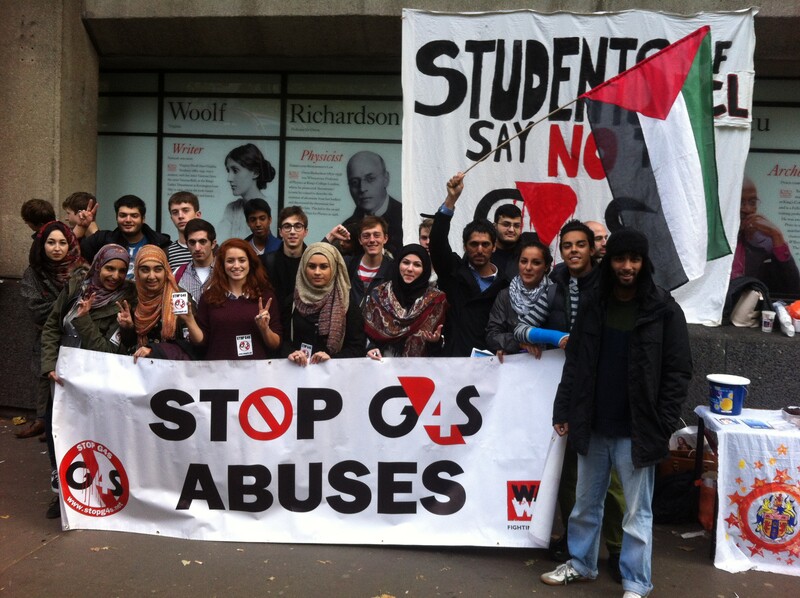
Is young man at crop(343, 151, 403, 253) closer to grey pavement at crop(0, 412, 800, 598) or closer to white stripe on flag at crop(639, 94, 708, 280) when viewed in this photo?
white stripe on flag at crop(639, 94, 708, 280)

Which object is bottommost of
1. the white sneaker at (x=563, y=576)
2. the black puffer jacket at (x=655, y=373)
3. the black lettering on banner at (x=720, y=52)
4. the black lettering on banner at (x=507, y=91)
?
the white sneaker at (x=563, y=576)

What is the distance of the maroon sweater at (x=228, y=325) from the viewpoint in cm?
503

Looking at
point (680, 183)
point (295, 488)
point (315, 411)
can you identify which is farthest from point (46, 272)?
point (680, 183)

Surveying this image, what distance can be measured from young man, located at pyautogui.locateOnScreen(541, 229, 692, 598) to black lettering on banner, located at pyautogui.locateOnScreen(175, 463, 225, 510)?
6.54ft

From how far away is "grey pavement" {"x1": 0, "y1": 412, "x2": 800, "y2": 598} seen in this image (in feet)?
Answer: 14.3

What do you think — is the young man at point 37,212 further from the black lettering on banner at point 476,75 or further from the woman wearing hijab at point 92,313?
the black lettering on banner at point 476,75

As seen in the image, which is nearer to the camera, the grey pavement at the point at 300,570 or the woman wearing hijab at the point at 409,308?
the grey pavement at the point at 300,570

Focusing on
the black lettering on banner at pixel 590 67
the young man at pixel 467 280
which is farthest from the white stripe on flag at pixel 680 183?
the black lettering on banner at pixel 590 67

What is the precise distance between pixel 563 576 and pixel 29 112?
6.39m

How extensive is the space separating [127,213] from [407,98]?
7.87 feet

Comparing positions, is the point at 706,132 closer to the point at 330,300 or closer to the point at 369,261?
the point at 369,261

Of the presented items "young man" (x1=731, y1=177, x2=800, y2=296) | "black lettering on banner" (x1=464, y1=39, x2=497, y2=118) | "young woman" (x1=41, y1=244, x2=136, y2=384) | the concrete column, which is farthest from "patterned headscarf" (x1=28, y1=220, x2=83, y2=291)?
"young man" (x1=731, y1=177, x2=800, y2=296)

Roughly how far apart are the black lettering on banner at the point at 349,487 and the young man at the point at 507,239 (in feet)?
5.41

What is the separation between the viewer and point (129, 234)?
6094mm
